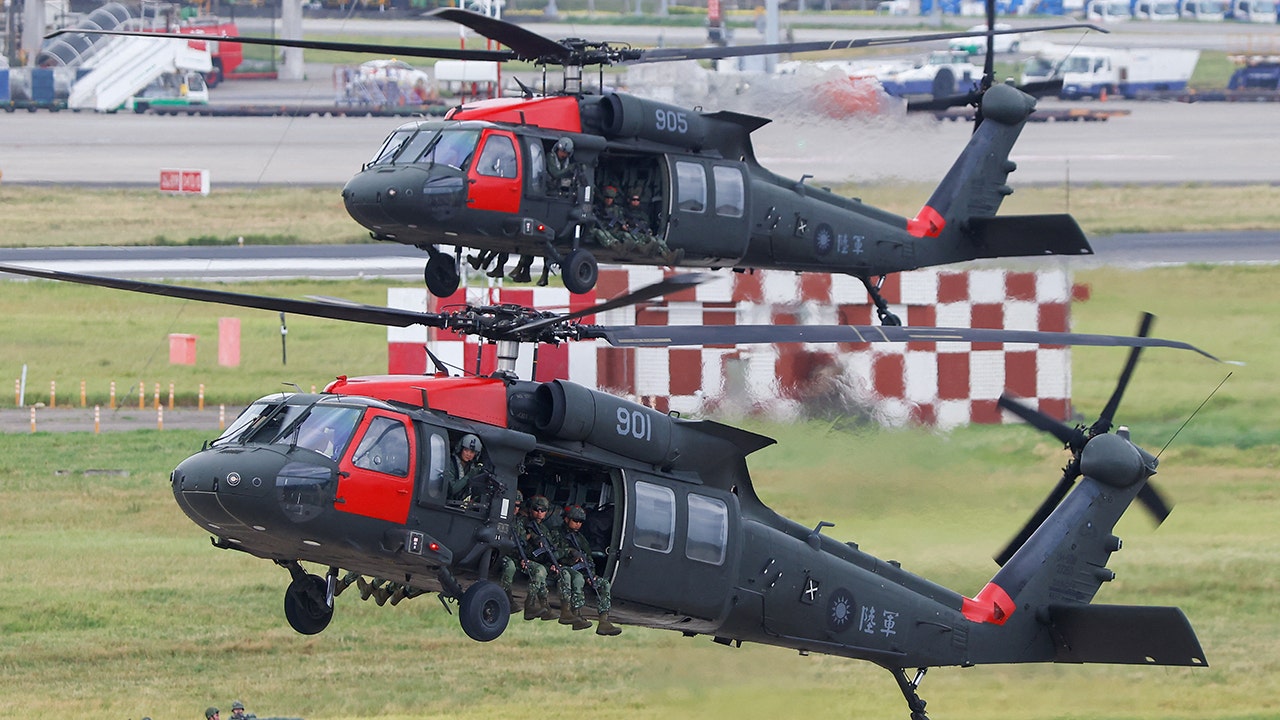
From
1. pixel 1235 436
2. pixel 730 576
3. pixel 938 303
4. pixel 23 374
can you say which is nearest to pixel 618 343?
pixel 730 576

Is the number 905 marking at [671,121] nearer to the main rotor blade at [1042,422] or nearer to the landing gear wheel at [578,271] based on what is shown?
the landing gear wheel at [578,271]

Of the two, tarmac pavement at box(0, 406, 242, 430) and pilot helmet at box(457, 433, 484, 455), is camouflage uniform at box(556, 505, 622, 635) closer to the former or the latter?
pilot helmet at box(457, 433, 484, 455)

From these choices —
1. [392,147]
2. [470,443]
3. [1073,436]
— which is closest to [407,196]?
[392,147]

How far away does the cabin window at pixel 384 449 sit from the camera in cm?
1469

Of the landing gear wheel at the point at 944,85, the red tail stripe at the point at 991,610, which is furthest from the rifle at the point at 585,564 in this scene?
the landing gear wheel at the point at 944,85

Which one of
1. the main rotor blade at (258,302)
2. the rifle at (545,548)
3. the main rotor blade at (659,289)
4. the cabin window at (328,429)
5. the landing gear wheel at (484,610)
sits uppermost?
the main rotor blade at (659,289)

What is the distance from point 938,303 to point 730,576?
12.8 m

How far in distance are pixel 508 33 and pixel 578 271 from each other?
8.41 feet

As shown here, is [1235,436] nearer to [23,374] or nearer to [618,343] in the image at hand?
[618,343]

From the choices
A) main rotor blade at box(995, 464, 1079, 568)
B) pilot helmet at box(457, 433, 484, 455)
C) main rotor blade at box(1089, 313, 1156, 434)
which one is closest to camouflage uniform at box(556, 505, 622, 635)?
pilot helmet at box(457, 433, 484, 455)

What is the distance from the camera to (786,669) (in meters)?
20.0

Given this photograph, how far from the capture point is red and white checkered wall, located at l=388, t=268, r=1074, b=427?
81.5ft

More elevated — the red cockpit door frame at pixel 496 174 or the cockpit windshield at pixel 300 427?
the red cockpit door frame at pixel 496 174

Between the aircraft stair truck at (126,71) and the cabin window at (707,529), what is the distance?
53517 mm
